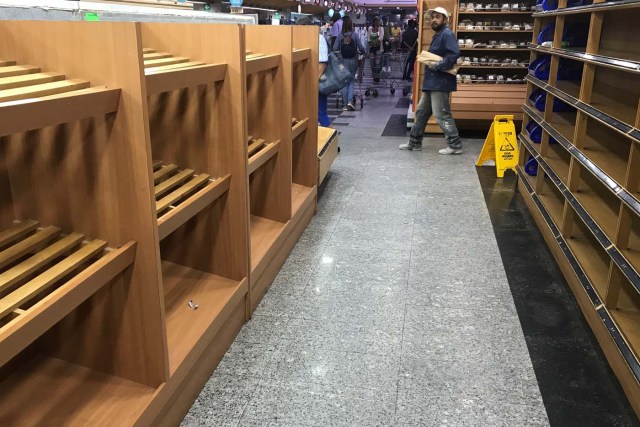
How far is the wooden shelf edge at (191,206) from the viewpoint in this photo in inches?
77.9

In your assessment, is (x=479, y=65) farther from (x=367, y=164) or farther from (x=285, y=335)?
(x=285, y=335)

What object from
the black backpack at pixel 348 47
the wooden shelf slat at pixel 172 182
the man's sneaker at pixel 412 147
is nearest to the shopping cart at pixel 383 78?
the black backpack at pixel 348 47

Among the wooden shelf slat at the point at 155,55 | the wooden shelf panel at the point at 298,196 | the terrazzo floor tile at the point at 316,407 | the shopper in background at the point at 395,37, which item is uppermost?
the shopper in background at the point at 395,37

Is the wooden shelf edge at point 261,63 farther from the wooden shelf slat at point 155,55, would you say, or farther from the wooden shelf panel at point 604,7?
the wooden shelf panel at point 604,7

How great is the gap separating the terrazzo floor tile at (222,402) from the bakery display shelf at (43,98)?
122 centimetres

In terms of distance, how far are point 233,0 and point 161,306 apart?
5200 millimetres

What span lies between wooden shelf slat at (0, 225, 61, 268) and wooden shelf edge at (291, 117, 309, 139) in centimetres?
202

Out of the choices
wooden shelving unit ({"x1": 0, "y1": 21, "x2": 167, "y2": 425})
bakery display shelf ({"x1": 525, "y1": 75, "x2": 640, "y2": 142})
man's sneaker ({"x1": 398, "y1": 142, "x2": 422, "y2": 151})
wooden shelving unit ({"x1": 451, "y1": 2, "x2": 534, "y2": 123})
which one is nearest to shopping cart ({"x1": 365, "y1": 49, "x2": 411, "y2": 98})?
wooden shelving unit ({"x1": 451, "y1": 2, "x2": 534, "y2": 123})

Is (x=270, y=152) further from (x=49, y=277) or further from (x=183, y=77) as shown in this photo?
(x=49, y=277)

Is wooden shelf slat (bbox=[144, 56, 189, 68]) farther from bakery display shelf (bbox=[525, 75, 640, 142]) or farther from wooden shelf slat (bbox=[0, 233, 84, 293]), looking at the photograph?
bakery display shelf (bbox=[525, 75, 640, 142])

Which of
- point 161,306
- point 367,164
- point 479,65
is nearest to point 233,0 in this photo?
point 367,164

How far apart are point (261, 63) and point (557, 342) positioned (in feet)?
6.61

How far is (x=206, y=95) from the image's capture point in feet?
8.04

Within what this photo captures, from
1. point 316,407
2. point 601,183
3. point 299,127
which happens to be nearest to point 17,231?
point 316,407
